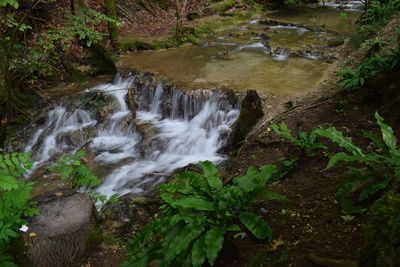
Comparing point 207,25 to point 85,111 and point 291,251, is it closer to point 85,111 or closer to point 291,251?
point 85,111

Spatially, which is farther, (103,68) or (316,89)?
(103,68)

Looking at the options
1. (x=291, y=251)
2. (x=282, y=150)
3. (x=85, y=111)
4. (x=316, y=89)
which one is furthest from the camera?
(x=85, y=111)

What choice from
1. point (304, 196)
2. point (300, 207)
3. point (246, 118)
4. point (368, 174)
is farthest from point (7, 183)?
point (246, 118)

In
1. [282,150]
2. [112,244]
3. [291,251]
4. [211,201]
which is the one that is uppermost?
[211,201]

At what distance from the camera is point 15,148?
32.4 ft

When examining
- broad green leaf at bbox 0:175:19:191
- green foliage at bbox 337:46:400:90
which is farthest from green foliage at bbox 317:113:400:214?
broad green leaf at bbox 0:175:19:191

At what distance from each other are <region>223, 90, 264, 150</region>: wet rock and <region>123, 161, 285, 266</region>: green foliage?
4.05 meters

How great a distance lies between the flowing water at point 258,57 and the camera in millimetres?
10672

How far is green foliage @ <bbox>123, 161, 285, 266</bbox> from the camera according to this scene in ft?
11.5

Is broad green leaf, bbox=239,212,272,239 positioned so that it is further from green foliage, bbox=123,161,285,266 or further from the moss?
the moss

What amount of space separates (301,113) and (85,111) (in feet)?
20.1

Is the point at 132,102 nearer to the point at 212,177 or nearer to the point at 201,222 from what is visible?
the point at 212,177

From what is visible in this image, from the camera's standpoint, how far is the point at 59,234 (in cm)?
504

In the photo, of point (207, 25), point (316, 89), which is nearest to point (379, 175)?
point (316, 89)
